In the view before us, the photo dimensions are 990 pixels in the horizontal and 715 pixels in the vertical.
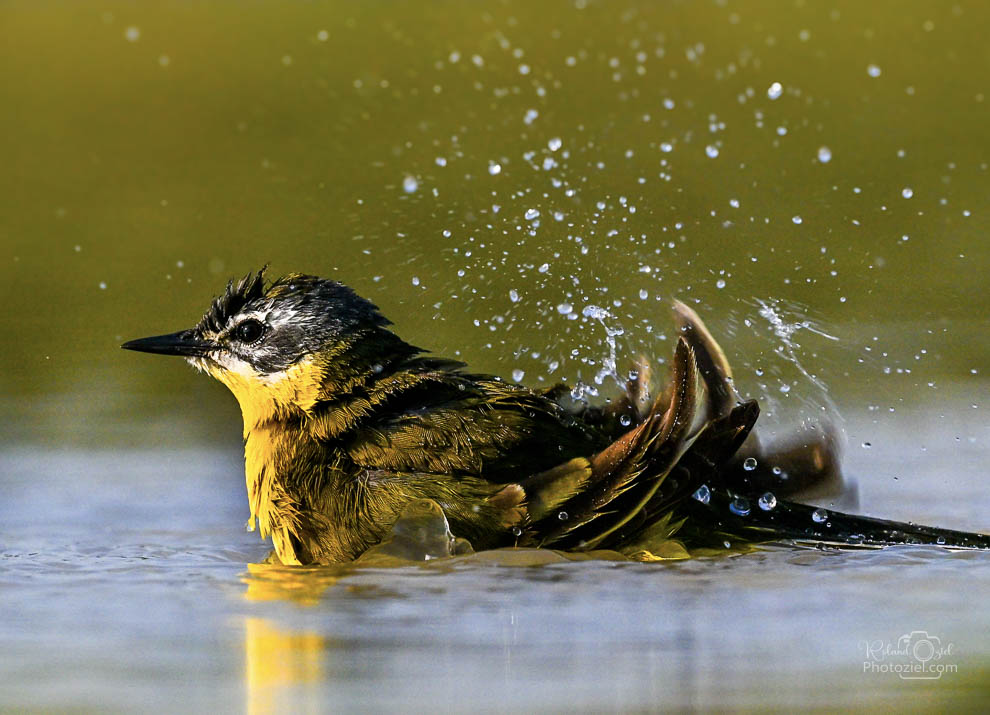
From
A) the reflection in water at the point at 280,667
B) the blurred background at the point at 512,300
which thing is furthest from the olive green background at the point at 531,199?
the reflection in water at the point at 280,667

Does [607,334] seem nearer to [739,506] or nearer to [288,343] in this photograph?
[739,506]

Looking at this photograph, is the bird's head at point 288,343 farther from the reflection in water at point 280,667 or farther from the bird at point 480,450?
the reflection in water at point 280,667

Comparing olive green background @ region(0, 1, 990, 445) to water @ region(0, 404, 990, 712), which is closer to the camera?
water @ region(0, 404, 990, 712)

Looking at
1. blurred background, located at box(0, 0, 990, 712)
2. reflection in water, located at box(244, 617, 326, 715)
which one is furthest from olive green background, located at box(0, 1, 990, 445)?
reflection in water, located at box(244, 617, 326, 715)

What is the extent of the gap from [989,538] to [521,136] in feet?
23.1

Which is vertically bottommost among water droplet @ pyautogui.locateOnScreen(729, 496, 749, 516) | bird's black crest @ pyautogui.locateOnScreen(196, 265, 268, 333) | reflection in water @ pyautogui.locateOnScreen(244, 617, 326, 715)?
reflection in water @ pyautogui.locateOnScreen(244, 617, 326, 715)

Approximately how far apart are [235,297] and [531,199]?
4110 millimetres

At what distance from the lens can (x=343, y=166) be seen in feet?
44.5

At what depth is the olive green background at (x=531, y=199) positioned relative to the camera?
423 inches

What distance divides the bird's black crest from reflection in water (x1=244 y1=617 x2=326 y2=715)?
2003mm

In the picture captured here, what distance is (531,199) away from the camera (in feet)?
38.2

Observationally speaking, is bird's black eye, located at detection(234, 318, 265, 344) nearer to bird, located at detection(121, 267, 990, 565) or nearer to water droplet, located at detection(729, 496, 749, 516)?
bird, located at detection(121, 267, 990, 565)

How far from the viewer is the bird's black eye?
779 cm

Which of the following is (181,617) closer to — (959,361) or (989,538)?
(989,538)
